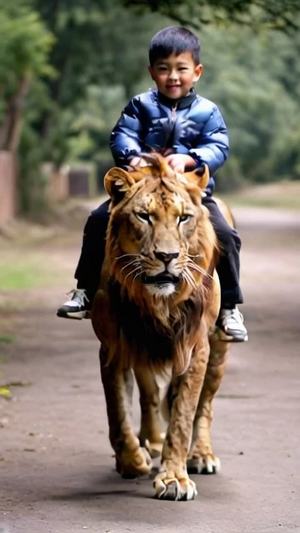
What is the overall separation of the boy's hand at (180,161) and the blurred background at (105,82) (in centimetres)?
848

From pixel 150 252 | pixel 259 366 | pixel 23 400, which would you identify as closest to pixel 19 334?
pixel 259 366

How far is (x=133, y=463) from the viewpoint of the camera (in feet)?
27.9

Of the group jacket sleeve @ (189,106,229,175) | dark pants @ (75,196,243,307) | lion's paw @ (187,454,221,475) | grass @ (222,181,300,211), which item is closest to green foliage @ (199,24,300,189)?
grass @ (222,181,300,211)

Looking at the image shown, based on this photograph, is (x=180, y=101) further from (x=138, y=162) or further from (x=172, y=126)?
(x=138, y=162)

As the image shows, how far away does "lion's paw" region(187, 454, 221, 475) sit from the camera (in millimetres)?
8828

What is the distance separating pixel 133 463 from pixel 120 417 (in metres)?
0.28

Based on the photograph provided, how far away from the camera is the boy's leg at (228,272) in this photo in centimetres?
851

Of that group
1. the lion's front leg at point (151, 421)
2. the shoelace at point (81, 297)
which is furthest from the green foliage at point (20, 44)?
the shoelace at point (81, 297)

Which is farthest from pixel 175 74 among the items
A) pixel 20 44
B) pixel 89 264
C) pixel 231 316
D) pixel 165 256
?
pixel 20 44

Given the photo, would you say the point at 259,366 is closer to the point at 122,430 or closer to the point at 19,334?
the point at 19,334

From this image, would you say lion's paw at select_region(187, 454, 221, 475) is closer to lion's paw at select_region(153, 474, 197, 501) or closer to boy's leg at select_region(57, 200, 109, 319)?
lion's paw at select_region(153, 474, 197, 501)

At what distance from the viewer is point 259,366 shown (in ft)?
45.6

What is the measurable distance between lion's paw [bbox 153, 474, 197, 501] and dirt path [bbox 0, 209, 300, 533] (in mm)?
57

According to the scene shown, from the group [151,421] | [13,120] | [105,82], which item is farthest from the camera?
[105,82]
